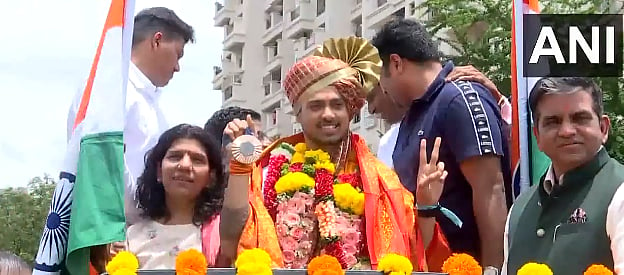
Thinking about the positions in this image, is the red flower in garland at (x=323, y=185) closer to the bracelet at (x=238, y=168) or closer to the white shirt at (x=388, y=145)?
the bracelet at (x=238, y=168)

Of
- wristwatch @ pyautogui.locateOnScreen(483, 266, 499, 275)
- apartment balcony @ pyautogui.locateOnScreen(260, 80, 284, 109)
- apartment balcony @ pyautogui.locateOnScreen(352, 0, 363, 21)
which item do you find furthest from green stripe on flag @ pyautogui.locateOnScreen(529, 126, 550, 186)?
apartment balcony @ pyautogui.locateOnScreen(352, 0, 363, 21)

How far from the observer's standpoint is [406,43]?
4.11 meters

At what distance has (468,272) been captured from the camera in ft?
9.66

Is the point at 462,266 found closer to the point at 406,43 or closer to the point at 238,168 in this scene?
the point at 238,168

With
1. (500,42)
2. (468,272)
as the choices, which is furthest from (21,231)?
(468,272)

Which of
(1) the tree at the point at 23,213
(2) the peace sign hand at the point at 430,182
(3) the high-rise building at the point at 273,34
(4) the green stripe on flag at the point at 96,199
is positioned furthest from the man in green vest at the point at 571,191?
(3) the high-rise building at the point at 273,34

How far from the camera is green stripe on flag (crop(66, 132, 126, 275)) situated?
3469mm

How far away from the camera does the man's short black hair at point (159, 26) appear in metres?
4.44

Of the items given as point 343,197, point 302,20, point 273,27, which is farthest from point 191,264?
point 273,27

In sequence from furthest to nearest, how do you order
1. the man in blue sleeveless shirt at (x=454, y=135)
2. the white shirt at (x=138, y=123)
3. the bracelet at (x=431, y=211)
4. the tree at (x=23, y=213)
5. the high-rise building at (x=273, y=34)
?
the high-rise building at (x=273, y=34) → the tree at (x=23, y=213) → the white shirt at (x=138, y=123) → the man in blue sleeveless shirt at (x=454, y=135) → the bracelet at (x=431, y=211)

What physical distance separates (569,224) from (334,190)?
2.86 ft

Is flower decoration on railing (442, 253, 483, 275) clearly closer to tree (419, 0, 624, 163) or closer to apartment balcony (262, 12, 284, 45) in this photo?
tree (419, 0, 624, 163)

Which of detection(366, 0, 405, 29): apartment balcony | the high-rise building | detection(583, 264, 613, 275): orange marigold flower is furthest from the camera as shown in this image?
the high-rise building

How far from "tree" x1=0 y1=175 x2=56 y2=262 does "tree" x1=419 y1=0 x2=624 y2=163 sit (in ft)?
44.7
